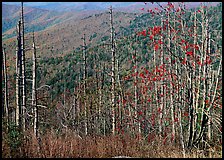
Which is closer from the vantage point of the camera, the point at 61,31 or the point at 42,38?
the point at 42,38

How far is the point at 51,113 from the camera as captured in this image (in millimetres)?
29047

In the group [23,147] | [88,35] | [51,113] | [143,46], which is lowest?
[51,113]

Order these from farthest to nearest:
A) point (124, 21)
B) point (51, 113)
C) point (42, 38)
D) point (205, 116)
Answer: point (42, 38)
point (124, 21)
point (51, 113)
point (205, 116)

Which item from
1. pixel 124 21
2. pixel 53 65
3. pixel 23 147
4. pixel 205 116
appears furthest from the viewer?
pixel 124 21

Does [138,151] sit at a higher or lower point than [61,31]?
lower

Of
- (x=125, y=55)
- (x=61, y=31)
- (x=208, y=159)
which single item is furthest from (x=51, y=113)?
(x=61, y=31)

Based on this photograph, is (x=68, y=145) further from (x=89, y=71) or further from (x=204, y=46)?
(x=89, y=71)

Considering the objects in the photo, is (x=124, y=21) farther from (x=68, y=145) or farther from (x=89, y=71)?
(x=68, y=145)

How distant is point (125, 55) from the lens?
40.4m

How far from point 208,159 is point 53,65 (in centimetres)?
4461

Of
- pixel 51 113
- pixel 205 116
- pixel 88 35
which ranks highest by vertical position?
pixel 88 35

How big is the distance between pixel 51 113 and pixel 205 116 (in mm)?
23055

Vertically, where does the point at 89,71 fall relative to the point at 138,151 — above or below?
above

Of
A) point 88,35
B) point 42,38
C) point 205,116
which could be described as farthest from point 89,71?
point 42,38
